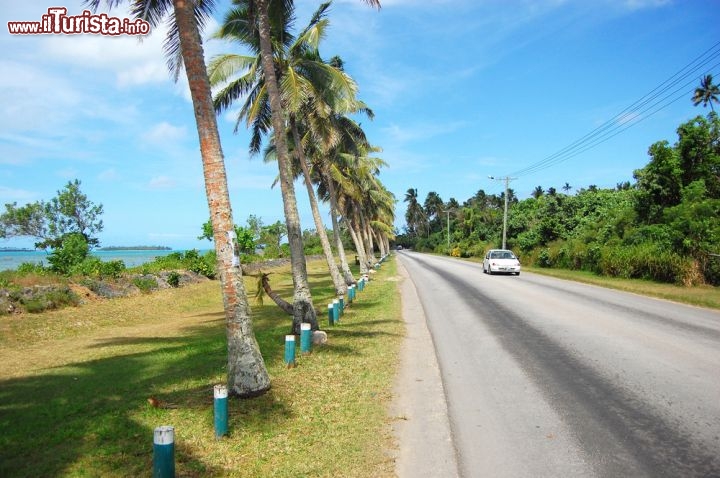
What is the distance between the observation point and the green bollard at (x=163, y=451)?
3797 millimetres

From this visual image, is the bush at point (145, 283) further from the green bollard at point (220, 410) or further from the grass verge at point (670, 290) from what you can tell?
the grass verge at point (670, 290)

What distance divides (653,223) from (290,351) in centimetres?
2555

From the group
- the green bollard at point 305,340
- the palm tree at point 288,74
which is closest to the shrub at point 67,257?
the palm tree at point 288,74

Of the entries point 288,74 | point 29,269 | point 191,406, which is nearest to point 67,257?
point 29,269

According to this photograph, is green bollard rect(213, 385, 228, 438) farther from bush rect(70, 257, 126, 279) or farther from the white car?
the white car

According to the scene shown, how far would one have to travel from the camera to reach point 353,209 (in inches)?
1642

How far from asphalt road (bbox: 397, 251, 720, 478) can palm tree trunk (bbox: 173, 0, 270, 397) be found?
2.85m

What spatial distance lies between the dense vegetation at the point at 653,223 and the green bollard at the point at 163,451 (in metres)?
21.6

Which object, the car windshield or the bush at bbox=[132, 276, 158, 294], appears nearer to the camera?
the bush at bbox=[132, 276, 158, 294]

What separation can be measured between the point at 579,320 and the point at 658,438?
7.30 m

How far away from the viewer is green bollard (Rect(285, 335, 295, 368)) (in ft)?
26.6

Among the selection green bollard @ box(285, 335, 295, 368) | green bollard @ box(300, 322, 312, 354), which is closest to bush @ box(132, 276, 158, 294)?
green bollard @ box(300, 322, 312, 354)

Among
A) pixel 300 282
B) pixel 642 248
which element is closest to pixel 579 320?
pixel 300 282

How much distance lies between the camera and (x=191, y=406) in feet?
21.1
